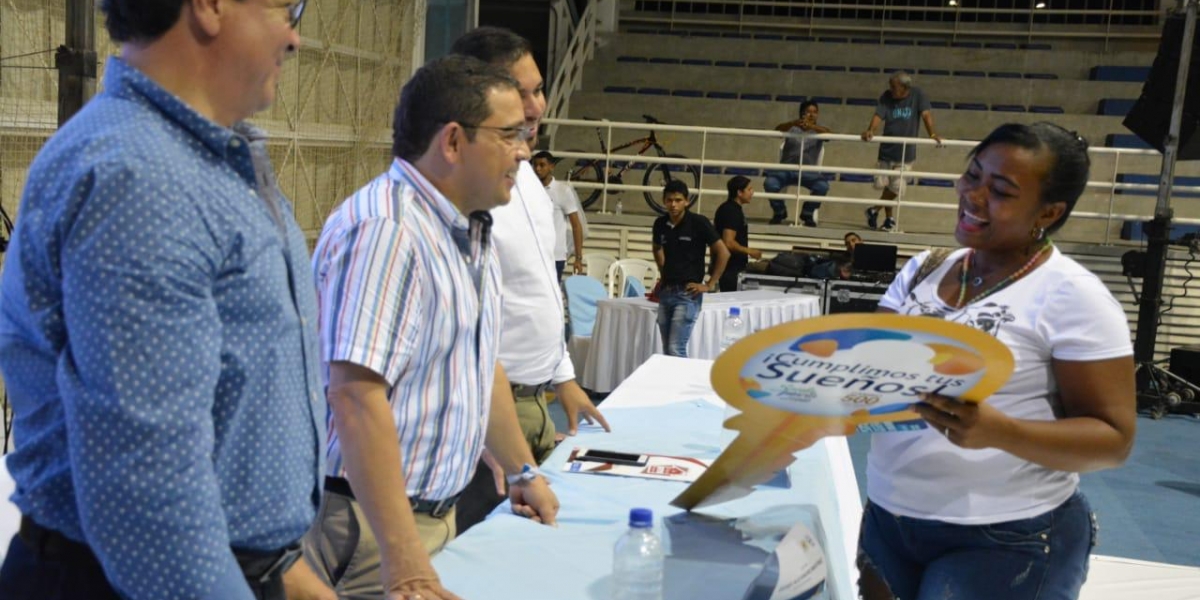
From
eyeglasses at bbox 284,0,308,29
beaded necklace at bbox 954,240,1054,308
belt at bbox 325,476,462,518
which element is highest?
eyeglasses at bbox 284,0,308,29

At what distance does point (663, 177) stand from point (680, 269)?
529 centimetres

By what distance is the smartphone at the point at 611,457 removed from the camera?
93.9 inches

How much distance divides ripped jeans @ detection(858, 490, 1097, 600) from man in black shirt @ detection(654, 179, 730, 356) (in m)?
4.85

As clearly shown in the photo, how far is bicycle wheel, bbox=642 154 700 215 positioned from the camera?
11281 mm

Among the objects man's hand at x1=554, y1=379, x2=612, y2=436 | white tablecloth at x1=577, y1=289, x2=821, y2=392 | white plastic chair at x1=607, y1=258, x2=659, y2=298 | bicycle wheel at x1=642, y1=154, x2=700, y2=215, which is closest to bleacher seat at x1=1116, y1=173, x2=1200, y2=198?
bicycle wheel at x1=642, y1=154, x2=700, y2=215

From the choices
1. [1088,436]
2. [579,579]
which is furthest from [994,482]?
[579,579]

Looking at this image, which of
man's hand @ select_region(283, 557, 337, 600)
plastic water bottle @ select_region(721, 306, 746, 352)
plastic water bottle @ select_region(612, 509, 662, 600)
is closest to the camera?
A: man's hand @ select_region(283, 557, 337, 600)

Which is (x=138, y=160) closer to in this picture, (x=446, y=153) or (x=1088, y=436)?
(x=446, y=153)

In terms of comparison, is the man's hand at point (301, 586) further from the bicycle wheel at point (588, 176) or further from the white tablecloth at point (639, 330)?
the bicycle wheel at point (588, 176)

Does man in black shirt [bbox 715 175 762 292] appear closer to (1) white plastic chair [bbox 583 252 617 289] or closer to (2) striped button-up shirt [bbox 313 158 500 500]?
(1) white plastic chair [bbox 583 252 617 289]

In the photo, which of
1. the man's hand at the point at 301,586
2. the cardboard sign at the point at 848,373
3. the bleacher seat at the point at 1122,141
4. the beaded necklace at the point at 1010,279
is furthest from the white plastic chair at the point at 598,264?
the man's hand at the point at 301,586

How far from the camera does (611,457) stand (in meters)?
2.41

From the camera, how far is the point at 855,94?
45.6ft

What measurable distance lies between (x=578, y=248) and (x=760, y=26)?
341 inches
